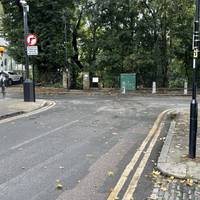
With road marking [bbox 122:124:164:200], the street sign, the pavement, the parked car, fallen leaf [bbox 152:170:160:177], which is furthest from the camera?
the parked car

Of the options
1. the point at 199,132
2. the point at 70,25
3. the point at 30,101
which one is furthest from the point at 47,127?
the point at 70,25

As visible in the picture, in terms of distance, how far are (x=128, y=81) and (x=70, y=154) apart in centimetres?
2212

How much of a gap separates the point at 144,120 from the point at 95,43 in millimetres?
17972

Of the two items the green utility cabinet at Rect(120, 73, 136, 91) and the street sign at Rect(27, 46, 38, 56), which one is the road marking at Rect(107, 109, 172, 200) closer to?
the street sign at Rect(27, 46, 38, 56)

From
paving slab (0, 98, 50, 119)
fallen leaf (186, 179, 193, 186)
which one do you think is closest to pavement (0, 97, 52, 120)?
paving slab (0, 98, 50, 119)

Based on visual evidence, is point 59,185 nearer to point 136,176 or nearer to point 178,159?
point 136,176

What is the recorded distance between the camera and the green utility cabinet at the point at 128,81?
1195 inches

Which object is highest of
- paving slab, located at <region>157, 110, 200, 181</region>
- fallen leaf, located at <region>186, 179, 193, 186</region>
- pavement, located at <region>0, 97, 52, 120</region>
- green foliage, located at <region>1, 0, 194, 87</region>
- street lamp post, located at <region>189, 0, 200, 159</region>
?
green foliage, located at <region>1, 0, 194, 87</region>

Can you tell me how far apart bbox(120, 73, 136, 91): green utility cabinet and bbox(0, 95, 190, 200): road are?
49.7 feet

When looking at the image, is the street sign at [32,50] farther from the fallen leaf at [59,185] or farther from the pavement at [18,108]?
the fallen leaf at [59,185]

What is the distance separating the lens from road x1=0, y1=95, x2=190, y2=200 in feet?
21.0

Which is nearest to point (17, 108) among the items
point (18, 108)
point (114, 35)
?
point (18, 108)

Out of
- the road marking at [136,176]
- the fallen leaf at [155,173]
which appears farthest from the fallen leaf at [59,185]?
the fallen leaf at [155,173]

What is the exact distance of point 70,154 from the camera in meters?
8.75
